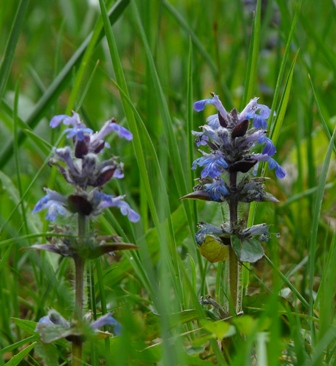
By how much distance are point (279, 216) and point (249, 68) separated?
2.41 feet

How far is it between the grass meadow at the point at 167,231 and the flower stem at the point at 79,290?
5 centimetres

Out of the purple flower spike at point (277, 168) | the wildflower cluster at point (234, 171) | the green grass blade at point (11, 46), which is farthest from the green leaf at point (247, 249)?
the green grass blade at point (11, 46)

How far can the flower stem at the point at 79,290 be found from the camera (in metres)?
1.25

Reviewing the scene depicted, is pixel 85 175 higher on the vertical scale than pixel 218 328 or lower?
higher

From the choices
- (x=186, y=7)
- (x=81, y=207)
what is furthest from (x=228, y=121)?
(x=186, y=7)

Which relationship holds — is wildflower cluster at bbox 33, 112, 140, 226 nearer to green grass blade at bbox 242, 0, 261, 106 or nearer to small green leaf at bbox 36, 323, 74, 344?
small green leaf at bbox 36, 323, 74, 344

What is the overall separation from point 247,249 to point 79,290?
377 millimetres

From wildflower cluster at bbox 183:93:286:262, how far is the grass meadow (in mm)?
85

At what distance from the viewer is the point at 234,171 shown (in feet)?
4.81

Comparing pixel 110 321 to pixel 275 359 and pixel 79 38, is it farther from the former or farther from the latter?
pixel 79 38

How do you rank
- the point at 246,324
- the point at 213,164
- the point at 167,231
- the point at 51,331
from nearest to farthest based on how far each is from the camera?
the point at 246,324 → the point at 51,331 → the point at 213,164 → the point at 167,231

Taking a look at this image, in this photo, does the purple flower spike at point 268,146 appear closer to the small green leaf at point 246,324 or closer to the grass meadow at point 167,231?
the grass meadow at point 167,231

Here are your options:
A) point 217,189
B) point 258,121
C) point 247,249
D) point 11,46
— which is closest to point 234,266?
point 247,249

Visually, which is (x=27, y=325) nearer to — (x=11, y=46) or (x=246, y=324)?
(x=246, y=324)
